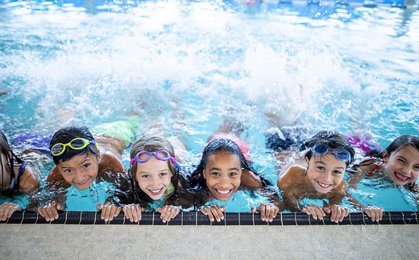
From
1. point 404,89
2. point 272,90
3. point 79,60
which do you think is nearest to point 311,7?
point 404,89

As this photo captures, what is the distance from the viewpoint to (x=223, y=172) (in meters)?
2.95

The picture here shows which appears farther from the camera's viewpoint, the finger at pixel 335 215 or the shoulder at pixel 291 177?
the shoulder at pixel 291 177

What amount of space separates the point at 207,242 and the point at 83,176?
1437mm

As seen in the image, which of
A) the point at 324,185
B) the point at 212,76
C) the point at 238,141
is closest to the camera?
the point at 324,185

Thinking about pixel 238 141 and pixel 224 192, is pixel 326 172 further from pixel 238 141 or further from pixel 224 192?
pixel 238 141

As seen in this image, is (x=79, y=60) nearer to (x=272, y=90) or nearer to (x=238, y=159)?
(x=272, y=90)

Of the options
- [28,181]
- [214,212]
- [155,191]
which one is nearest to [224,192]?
[214,212]

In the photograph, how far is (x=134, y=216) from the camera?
2.76 meters

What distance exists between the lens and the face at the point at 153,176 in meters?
2.90

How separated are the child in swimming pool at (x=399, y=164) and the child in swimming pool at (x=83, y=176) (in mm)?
2792

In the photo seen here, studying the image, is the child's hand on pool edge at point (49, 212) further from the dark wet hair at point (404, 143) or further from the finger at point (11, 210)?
the dark wet hair at point (404, 143)

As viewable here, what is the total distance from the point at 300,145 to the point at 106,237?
2914mm

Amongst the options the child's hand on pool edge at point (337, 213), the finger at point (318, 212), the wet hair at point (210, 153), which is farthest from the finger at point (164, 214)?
the child's hand on pool edge at point (337, 213)

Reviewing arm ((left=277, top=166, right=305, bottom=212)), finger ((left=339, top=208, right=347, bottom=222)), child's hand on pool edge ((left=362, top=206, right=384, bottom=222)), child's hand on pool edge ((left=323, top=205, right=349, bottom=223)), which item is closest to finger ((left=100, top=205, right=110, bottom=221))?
arm ((left=277, top=166, right=305, bottom=212))
